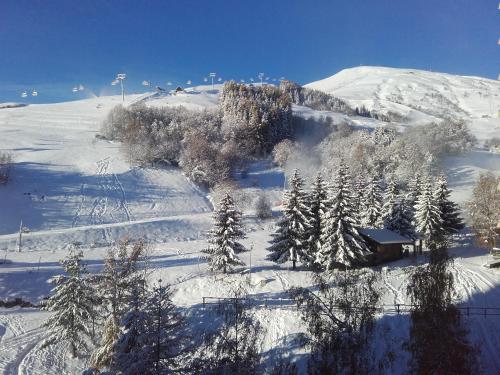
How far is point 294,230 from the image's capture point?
31.4 m

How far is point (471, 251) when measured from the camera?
3466 cm

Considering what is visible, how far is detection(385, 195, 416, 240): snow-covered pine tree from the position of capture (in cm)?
3741

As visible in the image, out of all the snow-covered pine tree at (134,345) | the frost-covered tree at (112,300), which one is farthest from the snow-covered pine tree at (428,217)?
the snow-covered pine tree at (134,345)

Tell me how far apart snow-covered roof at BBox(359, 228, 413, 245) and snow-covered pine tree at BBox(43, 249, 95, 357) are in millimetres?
21673

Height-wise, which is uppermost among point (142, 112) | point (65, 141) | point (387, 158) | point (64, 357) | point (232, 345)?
point (142, 112)

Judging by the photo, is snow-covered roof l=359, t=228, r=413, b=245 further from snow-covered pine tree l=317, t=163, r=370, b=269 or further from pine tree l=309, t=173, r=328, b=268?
pine tree l=309, t=173, r=328, b=268

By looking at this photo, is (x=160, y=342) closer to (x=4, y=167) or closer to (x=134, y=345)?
(x=134, y=345)

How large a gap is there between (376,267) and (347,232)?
456 cm

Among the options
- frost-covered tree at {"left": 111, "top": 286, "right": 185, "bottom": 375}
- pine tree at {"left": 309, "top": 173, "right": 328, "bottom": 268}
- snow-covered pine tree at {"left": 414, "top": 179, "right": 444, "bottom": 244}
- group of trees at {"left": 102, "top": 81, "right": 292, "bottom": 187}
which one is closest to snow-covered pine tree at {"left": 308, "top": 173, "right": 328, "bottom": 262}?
pine tree at {"left": 309, "top": 173, "right": 328, "bottom": 268}

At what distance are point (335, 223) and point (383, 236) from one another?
20.3 feet

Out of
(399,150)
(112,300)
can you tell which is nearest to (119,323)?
(112,300)

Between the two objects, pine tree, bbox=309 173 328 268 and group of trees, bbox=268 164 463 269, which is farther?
pine tree, bbox=309 173 328 268

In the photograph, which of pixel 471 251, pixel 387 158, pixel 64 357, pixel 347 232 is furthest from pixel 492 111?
pixel 64 357

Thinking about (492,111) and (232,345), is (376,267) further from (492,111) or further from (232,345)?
(492,111)
